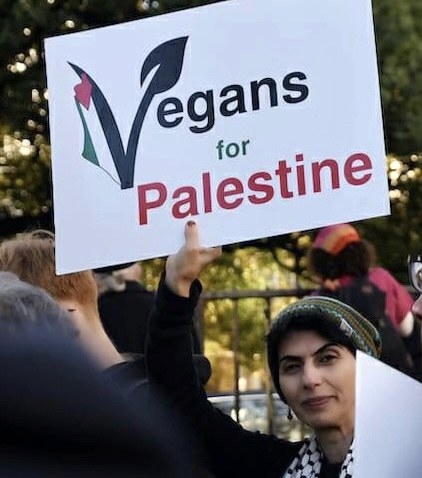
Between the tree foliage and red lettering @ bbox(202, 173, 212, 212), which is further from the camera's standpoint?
the tree foliage

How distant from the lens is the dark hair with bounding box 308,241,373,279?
5.68m

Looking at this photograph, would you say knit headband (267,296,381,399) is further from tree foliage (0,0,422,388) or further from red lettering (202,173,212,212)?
tree foliage (0,0,422,388)

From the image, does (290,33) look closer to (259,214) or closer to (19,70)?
(259,214)

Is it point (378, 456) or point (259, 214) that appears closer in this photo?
point (378, 456)

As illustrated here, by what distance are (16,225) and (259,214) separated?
27.9 feet

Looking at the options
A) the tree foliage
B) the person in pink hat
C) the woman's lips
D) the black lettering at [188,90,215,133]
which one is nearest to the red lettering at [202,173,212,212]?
the black lettering at [188,90,215,133]

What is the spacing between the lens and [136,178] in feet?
9.48

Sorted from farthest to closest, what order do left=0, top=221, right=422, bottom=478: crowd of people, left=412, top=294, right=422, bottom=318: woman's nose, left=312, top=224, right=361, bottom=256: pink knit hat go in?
left=312, top=224, right=361, bottom=256: pink knit hat, left=412, top=294, right=422, bottom=318: woman's nose, left=0, top=221, right=422, bottom=478: crowd of people

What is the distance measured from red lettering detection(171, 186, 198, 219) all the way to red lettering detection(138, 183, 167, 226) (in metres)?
0.03

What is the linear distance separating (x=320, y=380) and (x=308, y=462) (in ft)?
0.55

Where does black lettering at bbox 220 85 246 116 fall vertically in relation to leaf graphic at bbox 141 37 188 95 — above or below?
below

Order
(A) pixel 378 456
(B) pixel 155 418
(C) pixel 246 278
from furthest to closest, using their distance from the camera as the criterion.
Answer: (C) pixel 246 278 → (A) pixel 378 456 → (B) pixel 155 418

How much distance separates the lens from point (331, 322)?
8.59 ft

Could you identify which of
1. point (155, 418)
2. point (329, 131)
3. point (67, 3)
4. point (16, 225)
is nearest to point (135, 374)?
point (329, 131)
